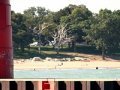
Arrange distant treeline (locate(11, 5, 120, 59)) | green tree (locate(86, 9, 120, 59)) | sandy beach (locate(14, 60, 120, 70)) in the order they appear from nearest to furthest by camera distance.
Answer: sandy beach (locate(14, 60, 120, 70)) → distant treeline (locate(11, 5, 120, 59)) → green tree (locate(86, 9, 120, 59))

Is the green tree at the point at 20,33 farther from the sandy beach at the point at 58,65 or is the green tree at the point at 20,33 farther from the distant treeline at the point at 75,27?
the sandy beach at the point at 58,65

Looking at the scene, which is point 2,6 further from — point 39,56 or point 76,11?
point 76,11

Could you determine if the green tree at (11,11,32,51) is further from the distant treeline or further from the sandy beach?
the sandy beach

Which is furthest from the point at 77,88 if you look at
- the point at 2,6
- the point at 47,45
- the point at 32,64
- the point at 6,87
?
the point at 47,45

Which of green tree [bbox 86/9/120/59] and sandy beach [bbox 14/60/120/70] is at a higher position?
green tree [bbox 86/9/120/59]

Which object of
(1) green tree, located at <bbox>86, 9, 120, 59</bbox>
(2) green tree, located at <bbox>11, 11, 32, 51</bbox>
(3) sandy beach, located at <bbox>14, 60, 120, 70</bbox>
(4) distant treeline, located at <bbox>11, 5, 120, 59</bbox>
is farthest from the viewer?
(1) green tree, located at <bbox>86, 9, 120, 59</bbox>

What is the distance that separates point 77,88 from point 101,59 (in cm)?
10491

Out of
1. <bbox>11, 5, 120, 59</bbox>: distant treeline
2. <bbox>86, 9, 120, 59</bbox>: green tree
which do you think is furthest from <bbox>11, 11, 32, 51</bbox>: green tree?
<bbox>86, 9, 120, 59</bbox>: green tree

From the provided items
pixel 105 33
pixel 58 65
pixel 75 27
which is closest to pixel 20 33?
pixel 58 65

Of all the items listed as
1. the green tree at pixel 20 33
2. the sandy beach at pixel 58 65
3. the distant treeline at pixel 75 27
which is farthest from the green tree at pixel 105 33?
the green tree at pixel 20 33

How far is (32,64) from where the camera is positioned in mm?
103375

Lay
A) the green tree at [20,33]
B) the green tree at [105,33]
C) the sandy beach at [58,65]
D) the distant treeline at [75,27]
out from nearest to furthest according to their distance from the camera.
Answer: the sandy beach at [58,65] → the green tree at [20,33] → the distant treeline at [75,27] → the green tree at [105,33]

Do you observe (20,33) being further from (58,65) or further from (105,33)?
(105,33)

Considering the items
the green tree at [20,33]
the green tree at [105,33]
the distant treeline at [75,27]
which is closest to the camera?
the green tree at [20,33]
